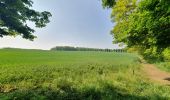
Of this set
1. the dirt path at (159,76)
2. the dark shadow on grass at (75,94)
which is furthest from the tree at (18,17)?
the dirt path at (159,76)

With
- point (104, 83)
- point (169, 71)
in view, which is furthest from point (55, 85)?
point (169, 71)

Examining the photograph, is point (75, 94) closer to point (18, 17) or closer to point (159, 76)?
point (18, 17)

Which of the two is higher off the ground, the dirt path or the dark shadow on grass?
the dark shadow on grass

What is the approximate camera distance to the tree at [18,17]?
2089 cm

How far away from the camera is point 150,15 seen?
2111 centimetres

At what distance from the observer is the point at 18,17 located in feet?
71.4

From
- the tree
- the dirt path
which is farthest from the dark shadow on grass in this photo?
the dirt path

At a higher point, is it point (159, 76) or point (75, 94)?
point (75, 94)

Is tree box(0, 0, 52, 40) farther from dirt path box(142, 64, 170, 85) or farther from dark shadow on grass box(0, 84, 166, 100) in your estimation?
dirt path box(142, 64, 170, 85)

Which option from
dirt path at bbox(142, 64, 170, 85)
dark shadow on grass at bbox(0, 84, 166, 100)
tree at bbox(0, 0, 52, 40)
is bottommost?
dirt path at bbox(142, 64, 170, 85)

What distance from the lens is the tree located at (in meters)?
20.9

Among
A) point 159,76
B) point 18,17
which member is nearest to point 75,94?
point 18,17

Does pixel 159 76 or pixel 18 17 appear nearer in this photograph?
pixel 18 17

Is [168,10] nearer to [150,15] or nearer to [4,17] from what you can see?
[150,15]
